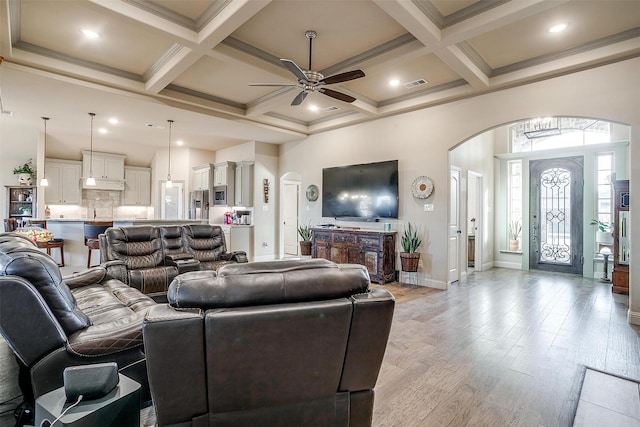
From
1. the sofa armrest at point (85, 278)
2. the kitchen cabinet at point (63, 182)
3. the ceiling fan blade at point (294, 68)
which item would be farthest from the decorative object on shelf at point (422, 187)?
the kitchen cabinet at point (63, 182)

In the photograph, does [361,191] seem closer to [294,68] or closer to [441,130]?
[441,130]

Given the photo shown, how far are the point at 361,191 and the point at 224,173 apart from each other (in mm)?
3844

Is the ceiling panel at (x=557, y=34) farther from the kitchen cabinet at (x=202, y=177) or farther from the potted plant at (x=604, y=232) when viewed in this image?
the kitchen cabinet at (x=202, y=177)

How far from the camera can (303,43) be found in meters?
3.84

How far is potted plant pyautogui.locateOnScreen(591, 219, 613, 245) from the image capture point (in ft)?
18.6

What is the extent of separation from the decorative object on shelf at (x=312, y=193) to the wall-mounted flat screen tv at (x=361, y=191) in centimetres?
34

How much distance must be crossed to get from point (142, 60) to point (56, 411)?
4330 millimetres

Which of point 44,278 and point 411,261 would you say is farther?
point 411,261

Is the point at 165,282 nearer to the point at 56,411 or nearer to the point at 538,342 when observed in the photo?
the point at 56,411

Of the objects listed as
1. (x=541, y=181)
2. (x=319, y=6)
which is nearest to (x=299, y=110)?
(x=319, y=6)

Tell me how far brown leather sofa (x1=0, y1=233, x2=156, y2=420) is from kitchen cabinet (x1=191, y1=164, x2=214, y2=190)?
266 inches

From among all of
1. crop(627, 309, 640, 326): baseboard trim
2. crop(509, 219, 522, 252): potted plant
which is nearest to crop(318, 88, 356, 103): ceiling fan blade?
crop(627, 309, 640, 326): baseboard trim

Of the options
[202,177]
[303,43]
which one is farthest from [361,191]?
[202,177]

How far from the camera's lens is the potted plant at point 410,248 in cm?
534
